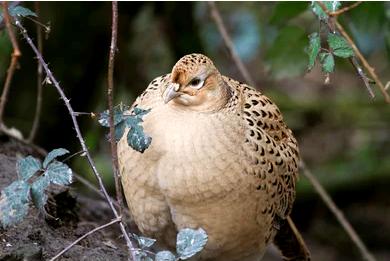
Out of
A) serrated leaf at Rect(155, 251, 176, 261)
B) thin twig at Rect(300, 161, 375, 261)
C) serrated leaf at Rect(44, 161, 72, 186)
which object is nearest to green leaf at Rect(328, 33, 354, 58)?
serrated leaf at Rect(155, 251, 176, 261)

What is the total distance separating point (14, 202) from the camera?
3.12 metres

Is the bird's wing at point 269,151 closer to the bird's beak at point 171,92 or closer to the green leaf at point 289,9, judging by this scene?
the bird's beak at point 171,92

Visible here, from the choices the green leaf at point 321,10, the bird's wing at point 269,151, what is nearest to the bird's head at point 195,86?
the bird's wing at point 269,151

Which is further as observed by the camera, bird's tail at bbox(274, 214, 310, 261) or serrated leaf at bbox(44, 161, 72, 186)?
bird's tail at bbox(274, 214, 310, 261)

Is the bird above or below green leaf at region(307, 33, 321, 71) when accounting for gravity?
below

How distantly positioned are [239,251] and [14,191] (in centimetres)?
124

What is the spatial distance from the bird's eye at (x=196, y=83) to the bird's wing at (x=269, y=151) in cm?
28

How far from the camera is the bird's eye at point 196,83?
3.76 metres

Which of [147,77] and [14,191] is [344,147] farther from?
[14,191]

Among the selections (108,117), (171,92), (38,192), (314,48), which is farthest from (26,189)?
(314,48)

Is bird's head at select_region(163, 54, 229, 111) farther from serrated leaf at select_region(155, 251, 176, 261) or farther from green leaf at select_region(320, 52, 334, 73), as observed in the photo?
serrated leaf at select_region(155, 251, 176, 261)

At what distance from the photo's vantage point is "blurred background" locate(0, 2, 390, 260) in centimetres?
527

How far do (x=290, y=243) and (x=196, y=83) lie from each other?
1266mm

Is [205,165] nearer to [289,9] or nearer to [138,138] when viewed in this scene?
[138,138]
